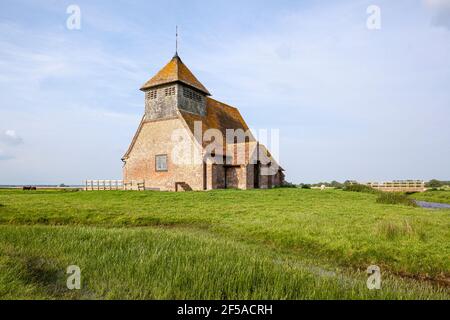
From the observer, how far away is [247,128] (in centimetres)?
4128

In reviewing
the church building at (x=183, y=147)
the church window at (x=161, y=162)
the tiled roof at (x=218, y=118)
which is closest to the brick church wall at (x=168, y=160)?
the church building at (x=183, y=147)

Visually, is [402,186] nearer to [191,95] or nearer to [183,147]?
[191,95]

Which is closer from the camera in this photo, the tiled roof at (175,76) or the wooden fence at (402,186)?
the tiled roof at (175,76)

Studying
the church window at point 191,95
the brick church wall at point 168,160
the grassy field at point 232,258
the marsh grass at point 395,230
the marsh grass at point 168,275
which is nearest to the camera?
the marsh grass at point 168,275

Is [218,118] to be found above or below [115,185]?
above

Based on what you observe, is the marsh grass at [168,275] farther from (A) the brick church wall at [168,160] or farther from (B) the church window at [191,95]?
(B) the church window at [191,95]

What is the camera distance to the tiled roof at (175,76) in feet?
99.7

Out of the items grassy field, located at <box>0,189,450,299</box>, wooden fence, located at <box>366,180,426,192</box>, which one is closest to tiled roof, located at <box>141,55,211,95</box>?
grassy field, located at <box>0,189,450,299</box>

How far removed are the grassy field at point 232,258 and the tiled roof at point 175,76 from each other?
67.2 ft

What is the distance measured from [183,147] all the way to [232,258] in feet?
75.9

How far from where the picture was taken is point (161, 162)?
30.4 meters

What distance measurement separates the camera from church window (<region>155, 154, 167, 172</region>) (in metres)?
30.2

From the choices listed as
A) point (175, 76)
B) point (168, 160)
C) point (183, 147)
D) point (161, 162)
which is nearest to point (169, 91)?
point (175, 76)
